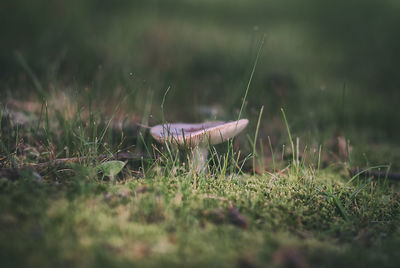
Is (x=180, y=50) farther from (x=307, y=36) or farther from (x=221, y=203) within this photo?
(x=221, y=203)

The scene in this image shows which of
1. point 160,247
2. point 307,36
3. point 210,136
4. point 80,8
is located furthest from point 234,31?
point 160,247

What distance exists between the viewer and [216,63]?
149 inches

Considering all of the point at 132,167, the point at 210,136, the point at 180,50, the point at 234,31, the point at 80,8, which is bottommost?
the point at 132,167

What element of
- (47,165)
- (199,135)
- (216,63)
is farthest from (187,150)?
(216,63)

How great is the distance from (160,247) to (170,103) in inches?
82.7

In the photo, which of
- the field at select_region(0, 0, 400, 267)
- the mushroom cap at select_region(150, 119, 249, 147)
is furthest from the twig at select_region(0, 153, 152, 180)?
the mushroom cap at select_region(150, 119, 249, 147)

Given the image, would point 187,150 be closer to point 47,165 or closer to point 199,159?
point 199,159

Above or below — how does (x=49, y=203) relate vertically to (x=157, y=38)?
below

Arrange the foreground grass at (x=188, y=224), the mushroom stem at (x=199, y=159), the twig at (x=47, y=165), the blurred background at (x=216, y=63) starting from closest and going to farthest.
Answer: the foreground grass at (x=188, y=224) < the twig at (x=47, y=165) < the mushroom stem at (x=199, y=159) < the blurred background at (x=216, y=63)

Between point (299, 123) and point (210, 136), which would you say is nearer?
point (210, 136)

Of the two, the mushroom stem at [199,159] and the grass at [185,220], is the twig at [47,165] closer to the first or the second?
the grass at [185,220]

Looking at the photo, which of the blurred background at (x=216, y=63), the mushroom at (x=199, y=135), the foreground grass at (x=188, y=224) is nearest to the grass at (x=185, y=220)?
the foreground grass at (x=188, y=224)

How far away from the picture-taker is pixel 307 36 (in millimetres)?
5070

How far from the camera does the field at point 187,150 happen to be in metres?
0.98
